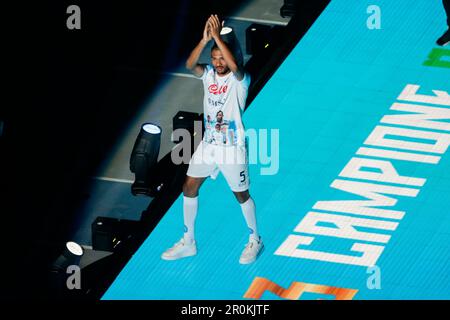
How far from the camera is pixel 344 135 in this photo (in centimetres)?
2388

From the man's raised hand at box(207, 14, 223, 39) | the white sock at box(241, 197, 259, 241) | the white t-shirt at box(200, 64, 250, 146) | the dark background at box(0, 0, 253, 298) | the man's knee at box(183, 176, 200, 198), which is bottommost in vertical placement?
the white sock at box(241, 197, 259, 241)

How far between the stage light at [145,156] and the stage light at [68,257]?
5.60ft

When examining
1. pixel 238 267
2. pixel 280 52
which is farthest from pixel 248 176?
pixel 280 52

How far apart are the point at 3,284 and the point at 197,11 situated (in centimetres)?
652

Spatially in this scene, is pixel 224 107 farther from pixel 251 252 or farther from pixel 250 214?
pixel 251 252

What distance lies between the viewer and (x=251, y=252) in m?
21.9

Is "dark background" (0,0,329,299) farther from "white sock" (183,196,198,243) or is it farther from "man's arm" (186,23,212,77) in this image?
"man's arm" (186,23,212,77)

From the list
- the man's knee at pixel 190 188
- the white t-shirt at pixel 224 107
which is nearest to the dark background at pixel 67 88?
the man's knee at pixel 190 188

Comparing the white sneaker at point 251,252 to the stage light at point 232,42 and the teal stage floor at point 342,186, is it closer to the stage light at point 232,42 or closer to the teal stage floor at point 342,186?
the teal stage floor at point 342,186

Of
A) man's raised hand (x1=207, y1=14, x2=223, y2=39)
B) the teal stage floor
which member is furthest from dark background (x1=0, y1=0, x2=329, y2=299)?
man's raised hand (x1=207, y1=14, x2=223, y2=39)

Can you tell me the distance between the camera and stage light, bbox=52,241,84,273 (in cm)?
2203

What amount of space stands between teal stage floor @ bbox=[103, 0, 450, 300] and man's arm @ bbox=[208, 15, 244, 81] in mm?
2198

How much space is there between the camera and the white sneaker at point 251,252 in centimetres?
2192

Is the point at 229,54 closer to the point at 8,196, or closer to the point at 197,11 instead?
the point at 8,196
